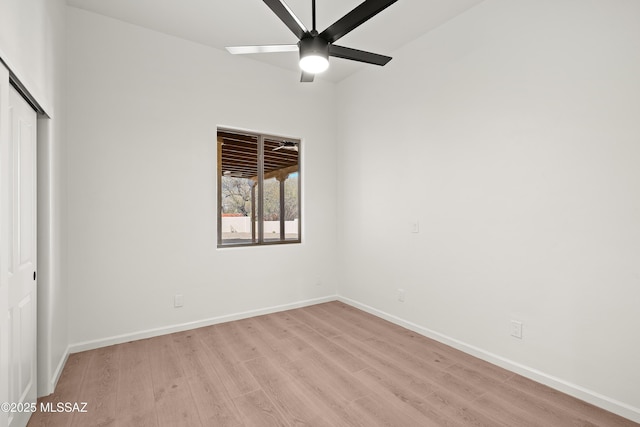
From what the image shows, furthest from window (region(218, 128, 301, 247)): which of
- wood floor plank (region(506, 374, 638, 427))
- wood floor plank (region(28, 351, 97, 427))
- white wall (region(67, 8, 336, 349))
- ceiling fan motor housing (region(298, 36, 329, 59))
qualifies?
wood floor plank (region(506, 374, 638, 427))

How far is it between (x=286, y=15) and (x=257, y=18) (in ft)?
4.97

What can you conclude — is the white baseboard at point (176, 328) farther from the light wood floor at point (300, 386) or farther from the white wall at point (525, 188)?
the white wall at point (525, 188)

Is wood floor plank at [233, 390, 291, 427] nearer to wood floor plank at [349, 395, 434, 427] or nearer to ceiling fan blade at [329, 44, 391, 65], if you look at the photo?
wood floor plank at [349, 395, 434, 427]

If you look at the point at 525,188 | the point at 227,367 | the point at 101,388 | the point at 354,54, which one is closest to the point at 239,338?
the point at 227,367

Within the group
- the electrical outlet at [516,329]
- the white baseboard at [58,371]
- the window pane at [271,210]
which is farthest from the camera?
the window pane at [271,210]

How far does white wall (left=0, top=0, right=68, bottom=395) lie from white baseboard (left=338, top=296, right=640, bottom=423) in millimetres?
3152

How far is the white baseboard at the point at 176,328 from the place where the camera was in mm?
2955

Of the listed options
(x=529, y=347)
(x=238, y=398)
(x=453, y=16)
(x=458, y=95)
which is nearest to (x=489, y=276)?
(x=529, y=347)

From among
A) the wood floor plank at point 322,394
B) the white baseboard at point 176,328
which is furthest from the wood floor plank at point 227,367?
the wood floor plank at point 322,394

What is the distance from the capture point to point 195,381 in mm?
2408

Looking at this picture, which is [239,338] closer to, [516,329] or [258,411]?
[258,411]

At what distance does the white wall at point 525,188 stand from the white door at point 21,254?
317 centimetres

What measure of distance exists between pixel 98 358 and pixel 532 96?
165 inches

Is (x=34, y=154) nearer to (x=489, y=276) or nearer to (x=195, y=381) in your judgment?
(x=195, y=381)
